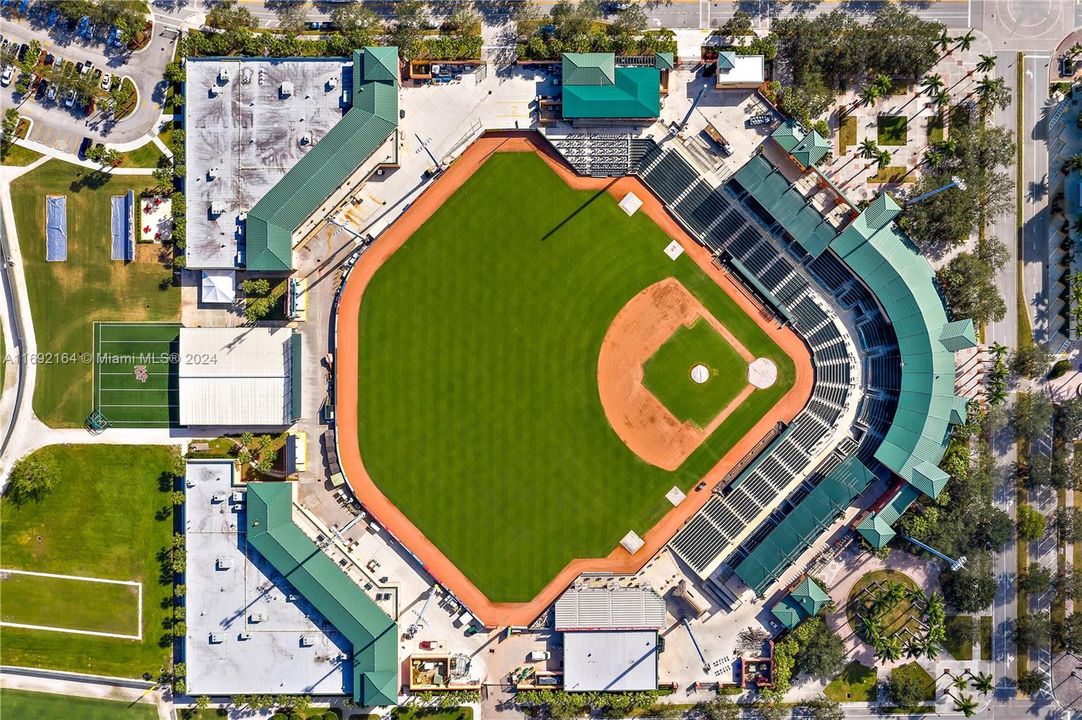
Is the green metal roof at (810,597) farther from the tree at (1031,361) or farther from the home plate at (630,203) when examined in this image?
the home plate at (630,203)

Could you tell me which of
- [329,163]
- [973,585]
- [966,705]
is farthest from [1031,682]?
[329,163]

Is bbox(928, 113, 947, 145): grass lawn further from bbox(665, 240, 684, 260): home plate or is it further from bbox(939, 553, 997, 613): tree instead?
bbox(939, 553, 997, 613): tree

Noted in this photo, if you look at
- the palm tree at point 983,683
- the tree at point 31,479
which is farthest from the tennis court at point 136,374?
the palm tree at point 983,683

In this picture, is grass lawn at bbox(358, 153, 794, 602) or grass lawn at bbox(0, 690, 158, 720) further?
grass lawn at bbox(358, 153, 794, 602)

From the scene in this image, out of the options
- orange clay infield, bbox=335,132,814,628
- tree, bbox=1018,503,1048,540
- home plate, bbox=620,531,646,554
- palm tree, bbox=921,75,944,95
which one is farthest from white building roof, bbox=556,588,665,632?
palm tree, bbox=921,75,944,95

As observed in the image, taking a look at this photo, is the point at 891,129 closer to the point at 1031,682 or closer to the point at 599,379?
Result: the point at 599,379

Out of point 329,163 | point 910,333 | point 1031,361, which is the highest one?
point 329,163

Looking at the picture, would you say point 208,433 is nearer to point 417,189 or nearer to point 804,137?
point 417,189
